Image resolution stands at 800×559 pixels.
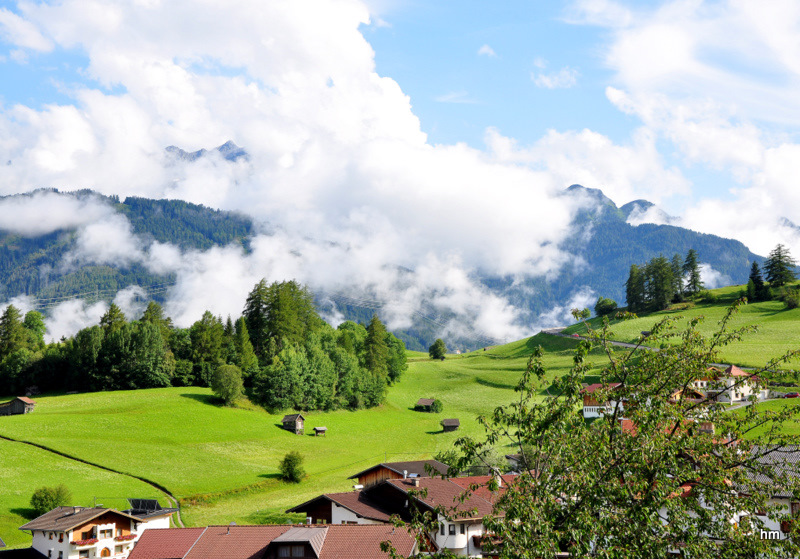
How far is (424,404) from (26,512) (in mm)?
74300

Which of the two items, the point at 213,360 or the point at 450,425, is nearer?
the point at 450,425

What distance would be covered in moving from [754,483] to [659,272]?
170m

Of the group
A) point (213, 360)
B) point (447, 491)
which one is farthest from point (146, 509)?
point (213, 360)

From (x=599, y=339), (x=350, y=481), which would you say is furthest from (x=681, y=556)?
(x=350, y=481)

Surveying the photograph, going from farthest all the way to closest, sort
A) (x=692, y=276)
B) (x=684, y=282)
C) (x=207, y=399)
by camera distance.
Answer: (x=684, y=282)
(x=692, y=276)
(x=207, y=399)

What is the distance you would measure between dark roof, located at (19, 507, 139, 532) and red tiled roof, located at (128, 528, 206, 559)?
9911 mm

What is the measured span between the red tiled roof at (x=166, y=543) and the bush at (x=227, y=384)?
57.1 metres

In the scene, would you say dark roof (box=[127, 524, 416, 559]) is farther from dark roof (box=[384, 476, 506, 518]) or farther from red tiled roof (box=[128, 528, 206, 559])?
dark roof (box=[384, 476, 506, 518])

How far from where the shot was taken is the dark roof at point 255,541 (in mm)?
38750

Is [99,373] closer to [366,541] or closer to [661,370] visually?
[366,541]

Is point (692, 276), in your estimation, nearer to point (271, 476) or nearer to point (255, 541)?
point (271, 476)

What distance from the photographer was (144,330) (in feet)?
369

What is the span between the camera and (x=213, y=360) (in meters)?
118

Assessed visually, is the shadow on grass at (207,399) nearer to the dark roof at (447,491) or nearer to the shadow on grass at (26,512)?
the shadow on grass at (26,512)
